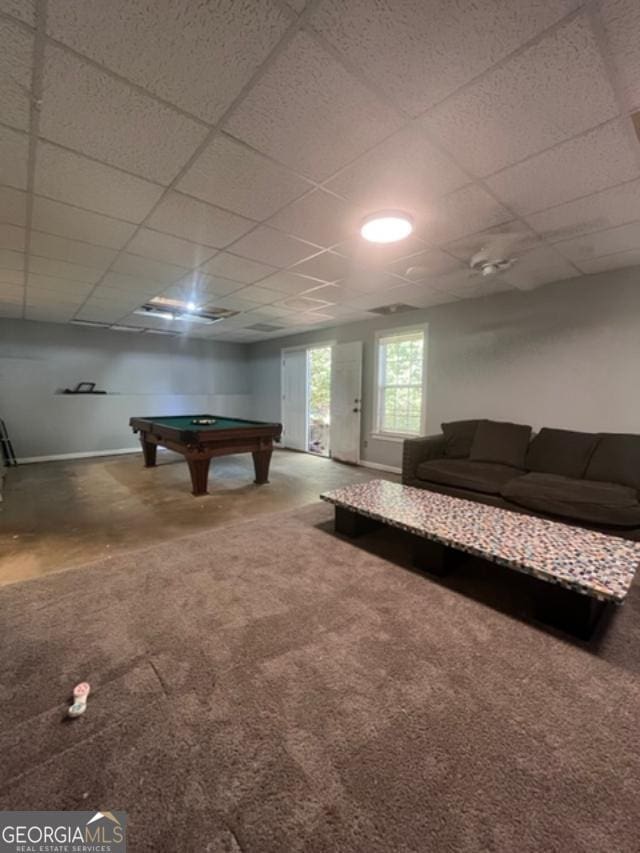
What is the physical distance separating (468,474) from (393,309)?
2.52 m

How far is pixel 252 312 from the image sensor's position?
16.0 ft

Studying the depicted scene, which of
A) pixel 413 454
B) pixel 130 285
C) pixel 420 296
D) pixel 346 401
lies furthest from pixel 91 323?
pixel 413 454

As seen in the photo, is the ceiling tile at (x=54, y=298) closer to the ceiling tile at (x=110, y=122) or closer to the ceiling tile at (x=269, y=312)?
the ceiling tile at (x=269, y=312)

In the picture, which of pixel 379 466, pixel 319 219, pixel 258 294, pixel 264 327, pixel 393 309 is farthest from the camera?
pixel 264 327

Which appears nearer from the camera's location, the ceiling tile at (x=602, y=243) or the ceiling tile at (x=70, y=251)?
the ceiling tile at (x=602, y=243)

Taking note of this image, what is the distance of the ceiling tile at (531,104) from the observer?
116 cm

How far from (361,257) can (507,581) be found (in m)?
2.59

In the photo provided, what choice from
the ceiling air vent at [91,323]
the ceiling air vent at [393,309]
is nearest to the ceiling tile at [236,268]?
the ceiling air vent at [393,309]

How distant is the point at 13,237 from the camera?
8.42 ft

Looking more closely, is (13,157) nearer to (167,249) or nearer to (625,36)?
(167,249)

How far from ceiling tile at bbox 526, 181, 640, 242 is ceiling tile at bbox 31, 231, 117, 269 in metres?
3.14

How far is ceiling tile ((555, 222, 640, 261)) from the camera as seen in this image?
242 cm

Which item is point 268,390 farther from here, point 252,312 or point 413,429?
point 413,429

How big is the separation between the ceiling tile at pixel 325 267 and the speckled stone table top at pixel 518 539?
1943 mm
